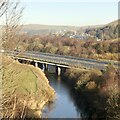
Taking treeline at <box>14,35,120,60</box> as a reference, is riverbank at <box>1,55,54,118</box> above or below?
below

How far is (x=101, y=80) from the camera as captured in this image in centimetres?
2072

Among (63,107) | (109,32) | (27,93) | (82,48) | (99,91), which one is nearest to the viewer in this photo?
(27,93)

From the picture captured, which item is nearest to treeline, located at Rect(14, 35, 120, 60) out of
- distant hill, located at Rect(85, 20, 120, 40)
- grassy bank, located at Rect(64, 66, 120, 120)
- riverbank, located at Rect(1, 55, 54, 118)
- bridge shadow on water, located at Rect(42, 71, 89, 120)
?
distant hill, located at Rect(85, 20, 120, 40)

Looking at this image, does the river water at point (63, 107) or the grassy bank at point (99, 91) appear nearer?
the grassy bank at point (99, 91)

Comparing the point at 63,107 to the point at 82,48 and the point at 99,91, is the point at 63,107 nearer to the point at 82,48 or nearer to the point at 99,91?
the point at 99,91

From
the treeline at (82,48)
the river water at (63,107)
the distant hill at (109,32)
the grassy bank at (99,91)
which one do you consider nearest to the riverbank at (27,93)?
the river water at (63,107)

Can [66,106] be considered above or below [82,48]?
below

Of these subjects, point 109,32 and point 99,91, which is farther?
point 109,32

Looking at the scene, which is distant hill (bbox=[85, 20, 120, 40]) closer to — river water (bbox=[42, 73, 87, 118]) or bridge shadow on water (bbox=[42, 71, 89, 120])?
bridge shadow on water (bbox=[42, 71, 89, 120])

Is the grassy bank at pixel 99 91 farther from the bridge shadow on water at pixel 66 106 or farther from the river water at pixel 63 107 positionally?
the river water at pixel 63 107

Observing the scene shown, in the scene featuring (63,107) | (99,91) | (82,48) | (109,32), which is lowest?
(63,107)

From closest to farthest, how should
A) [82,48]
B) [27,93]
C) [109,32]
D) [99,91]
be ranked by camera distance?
[27,93] < [99,91] < [82,48] < [109,32]

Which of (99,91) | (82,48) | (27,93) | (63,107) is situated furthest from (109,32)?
(27,93)

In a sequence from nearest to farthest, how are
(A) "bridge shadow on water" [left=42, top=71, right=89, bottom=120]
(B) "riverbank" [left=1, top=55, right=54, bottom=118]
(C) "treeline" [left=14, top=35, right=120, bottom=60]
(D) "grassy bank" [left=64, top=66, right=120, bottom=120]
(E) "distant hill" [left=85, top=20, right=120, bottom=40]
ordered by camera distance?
(B) "riverbank" [left=1, top=55, right=54, bottom=118] < (D) "grassy bank" [left=64, top=66, right=120, bottom=120] < (A) "bridge shadow on water" [left=42, top=71, right=89, bottom=120] < (C) "treeline" [left=14, top=35, right=120, bottom=60] < (E) "distant hill" [left=85, top=20, right=120, bottom=40]
